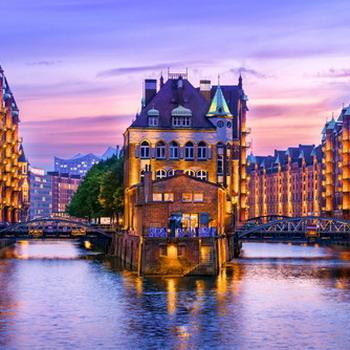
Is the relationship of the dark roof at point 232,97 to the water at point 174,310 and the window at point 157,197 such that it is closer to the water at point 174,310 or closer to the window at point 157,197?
the water at point 174,310

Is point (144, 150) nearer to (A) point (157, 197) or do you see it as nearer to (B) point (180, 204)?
(A) point (157, 197)

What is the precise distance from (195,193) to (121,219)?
181ft

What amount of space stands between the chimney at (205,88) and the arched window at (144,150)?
650 inches

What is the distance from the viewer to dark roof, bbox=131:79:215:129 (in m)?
142

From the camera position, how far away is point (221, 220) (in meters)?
124

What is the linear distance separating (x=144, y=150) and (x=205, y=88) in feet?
64.6

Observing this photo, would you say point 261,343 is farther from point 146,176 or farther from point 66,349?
point 146,176

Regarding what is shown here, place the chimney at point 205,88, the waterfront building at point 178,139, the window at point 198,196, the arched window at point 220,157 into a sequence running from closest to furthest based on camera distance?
the window at point 198,196 → the waterfront building at point 178,139 → the arched window at point 220,157 → the chimney at point 205,88

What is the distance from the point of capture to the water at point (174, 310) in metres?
63.6

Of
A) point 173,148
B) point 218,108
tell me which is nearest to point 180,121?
point 173,148

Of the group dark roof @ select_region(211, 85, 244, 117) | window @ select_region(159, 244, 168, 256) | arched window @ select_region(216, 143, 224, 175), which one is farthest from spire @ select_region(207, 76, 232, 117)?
window @ select_region(159, 244, 168, 256)

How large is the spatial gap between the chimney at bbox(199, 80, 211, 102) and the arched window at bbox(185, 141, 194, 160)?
13.8 meters

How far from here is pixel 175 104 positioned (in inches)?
5645

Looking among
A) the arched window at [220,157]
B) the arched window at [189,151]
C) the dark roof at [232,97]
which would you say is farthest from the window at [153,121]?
the dark roof at [232,97]
